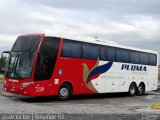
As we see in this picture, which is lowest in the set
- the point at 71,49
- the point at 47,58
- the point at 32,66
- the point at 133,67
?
the point at 32,66

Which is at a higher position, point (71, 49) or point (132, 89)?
point (71, 49)

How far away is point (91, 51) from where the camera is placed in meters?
Result: 21.1

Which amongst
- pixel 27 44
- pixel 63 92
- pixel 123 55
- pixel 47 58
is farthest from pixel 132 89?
pixel 27 44

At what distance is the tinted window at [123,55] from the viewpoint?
23742 millimetres

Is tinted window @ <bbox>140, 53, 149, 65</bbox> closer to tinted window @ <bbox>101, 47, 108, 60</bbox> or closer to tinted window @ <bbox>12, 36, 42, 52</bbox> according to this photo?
tinted window @ <bbox>101, 47, 108, 60</bbox>

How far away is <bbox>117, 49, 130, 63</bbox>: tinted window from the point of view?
77.9ft

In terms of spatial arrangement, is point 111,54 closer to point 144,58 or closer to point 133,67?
point 133,67

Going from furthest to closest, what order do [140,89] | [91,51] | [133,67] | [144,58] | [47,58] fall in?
[144,58]
[140,89]
[133,67]
[91,51]
[47,58]

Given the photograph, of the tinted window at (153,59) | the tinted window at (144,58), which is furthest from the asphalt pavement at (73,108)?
the tinted window at (153,59)

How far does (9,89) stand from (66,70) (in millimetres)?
3160

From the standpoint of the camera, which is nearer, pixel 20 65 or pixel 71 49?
pixel 20 65

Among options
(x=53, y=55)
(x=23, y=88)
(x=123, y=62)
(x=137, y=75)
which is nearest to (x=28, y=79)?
(x=23, y=88)

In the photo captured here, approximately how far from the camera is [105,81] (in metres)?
22.5

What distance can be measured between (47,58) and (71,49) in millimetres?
1936
